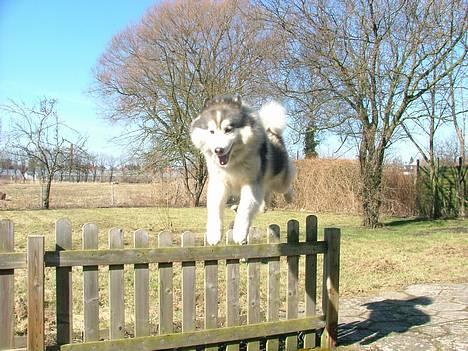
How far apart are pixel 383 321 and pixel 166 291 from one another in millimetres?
2579

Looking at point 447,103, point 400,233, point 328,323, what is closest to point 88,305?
point 328,323

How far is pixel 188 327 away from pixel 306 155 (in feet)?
56.2

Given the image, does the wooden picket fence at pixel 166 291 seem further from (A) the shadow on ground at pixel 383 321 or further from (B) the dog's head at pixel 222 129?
(B) the dog's head at pixel 222 129

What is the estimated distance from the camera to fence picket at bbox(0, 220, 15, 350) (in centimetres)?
304

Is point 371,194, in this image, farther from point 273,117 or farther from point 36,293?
point 36,293

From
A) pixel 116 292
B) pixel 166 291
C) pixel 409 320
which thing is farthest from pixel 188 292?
pixel 409 320

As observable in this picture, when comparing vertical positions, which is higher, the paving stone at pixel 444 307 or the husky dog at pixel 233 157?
the husky dog at pixel 233 157

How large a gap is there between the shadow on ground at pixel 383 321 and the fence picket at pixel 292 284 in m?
0.53

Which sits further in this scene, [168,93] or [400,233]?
[168,93]

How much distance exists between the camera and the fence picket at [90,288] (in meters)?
3.24

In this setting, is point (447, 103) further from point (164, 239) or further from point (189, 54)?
point (164, 239)

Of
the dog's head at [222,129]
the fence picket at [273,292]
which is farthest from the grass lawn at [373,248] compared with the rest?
the dog's head at [222,129]

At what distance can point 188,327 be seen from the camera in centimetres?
362

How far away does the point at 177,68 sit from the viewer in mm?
19672
